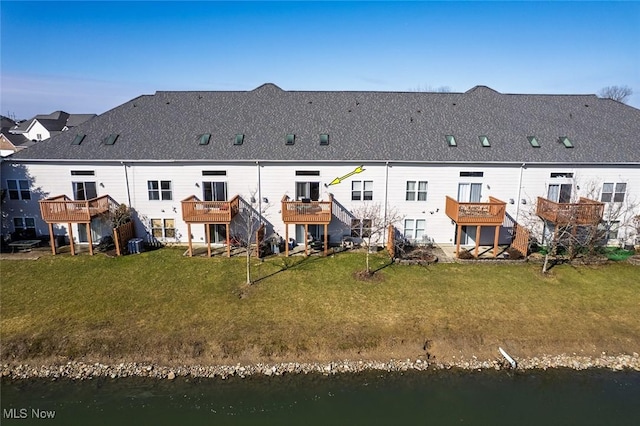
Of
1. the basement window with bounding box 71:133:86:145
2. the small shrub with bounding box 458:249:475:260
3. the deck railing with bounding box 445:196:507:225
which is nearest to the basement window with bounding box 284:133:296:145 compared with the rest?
the deck railing with bounding box 445:196:507:225

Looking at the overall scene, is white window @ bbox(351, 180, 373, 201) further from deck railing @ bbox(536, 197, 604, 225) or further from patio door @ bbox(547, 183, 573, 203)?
patio door @ bbox(547, 183, 573, 203)

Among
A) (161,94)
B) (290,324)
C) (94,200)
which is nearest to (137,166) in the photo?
(94,200)

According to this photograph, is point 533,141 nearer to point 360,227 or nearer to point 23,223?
point 360,227

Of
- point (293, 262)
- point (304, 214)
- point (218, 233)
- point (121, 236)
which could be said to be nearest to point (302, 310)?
point (293, 262)

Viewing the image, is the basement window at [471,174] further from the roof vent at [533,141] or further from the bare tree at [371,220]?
the bare tree at [371,220]

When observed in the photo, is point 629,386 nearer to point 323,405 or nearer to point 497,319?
point 497,319
